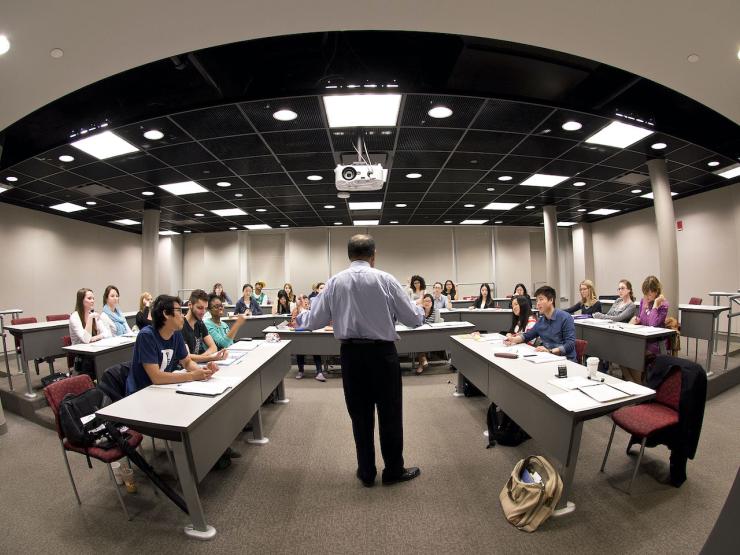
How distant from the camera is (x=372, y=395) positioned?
2.39m

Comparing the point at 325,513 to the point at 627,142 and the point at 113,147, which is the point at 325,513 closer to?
the point at 113,147

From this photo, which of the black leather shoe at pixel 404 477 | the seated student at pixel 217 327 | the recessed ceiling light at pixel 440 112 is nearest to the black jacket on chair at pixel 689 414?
A: the black leather shoe at pixel 404 477

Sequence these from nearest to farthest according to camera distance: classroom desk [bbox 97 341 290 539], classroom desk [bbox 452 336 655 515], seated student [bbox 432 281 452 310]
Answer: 1. classroom desk [bbox 97 341 290 539]
2. classroom desk [bbox 452 336 655 515]
3. seated student [bbox 432 281 452 310]

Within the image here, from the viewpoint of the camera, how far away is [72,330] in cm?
425

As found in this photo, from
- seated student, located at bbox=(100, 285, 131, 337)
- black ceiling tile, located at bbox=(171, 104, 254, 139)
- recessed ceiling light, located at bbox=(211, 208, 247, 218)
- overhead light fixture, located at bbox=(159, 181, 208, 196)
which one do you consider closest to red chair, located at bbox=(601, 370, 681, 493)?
black ceiling tile, located at bbox=(171, 104, 254, 139)

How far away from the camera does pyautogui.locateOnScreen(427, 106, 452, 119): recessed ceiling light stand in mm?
3846

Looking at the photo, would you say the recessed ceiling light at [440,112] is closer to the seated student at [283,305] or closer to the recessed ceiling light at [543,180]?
the recessed ceiling light at [543,180]

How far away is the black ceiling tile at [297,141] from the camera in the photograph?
4430 millimetres

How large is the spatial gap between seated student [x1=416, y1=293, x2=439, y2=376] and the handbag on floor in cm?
328

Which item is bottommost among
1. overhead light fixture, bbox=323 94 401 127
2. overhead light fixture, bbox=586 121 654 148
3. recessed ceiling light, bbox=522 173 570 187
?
overhead light fixture, bbox=586 121 654 148

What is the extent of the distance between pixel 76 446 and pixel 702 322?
687cm

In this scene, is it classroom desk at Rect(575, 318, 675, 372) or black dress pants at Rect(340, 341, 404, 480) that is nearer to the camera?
black dress pants at Rect(340, 341, 404, 480)

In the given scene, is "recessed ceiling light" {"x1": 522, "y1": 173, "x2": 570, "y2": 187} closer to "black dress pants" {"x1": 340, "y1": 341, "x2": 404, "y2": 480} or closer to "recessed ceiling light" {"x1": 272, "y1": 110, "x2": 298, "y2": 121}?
"recessed ceiling light" {"x1": 272, "y1": 110, "x2": 298, "y2": 121}

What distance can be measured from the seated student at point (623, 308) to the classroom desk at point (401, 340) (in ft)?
7.45
